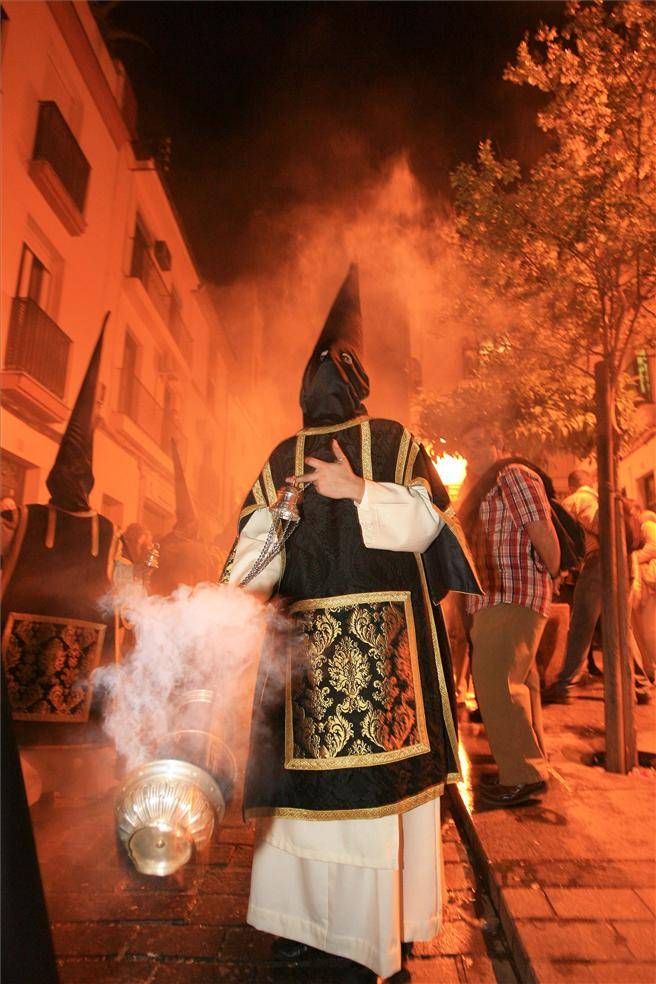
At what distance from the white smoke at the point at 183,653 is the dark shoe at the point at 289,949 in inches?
35.1

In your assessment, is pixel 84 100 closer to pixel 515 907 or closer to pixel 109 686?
pixel 109 686

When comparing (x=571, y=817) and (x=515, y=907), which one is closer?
(x=515, y=907)

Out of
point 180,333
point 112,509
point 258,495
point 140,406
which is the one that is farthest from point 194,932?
point 180,333

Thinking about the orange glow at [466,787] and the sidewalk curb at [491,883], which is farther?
the orange glow at [466,787]

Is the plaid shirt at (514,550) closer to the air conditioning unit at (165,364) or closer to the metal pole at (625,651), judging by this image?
the metal pole at (625,651)

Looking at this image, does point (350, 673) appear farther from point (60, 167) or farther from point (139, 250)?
point (139, 250)

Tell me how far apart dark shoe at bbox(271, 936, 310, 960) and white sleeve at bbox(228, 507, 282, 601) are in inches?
48.0

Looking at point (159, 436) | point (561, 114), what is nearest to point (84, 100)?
point (159, 436)

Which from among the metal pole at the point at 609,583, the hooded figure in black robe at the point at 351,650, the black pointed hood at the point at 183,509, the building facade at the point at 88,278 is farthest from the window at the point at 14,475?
the metal pole at the point at 609,583

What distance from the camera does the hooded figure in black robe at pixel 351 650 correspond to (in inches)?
80.2

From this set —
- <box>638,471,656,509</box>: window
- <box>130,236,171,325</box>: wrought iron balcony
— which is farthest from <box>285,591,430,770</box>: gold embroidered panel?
<box>638,471,656,509</box>: window

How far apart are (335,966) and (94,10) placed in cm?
1461

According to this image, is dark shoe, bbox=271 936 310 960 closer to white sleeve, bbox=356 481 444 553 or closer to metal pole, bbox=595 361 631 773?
white sleeve, bbox=356 481 444 553

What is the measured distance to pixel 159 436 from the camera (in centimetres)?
1619
